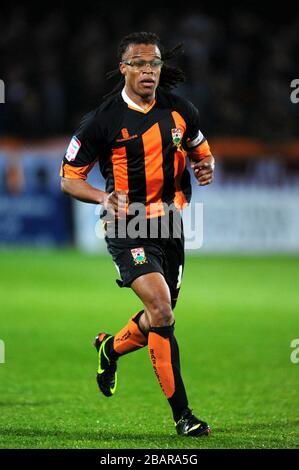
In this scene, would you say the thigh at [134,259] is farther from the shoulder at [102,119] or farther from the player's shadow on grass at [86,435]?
the player's shadow on grass at [86,435]

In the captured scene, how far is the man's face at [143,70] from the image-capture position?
19.2 feet

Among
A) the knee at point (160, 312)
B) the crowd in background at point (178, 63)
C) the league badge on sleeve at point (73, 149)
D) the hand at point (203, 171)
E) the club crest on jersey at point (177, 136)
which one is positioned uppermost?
the crowd in background at point (178, 63)

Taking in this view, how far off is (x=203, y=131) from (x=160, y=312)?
1347 centimetres

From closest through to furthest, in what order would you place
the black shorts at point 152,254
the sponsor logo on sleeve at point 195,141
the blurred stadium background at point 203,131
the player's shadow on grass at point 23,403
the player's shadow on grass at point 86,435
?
1. the player's shadow on grass at point 86,435
2. the black shorts at point 152,254
3. the sponsor logo on sleeve at point 195,141
4. the player's shadow on grass at point 23,403
5. the blurred stadium background at point 203,131

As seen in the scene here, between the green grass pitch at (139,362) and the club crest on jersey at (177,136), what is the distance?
1.79 metres

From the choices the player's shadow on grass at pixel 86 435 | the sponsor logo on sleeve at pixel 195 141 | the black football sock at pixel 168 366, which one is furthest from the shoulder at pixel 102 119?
the player's shadow on grass at pixel 86 435

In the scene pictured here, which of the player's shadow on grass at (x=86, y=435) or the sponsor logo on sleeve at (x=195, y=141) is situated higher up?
the sponsor logo on sleeve at (x=195, y=141)

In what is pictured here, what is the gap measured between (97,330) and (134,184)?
4329mm

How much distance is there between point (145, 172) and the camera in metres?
5.93

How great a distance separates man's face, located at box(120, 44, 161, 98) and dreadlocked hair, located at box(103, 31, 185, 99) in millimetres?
55

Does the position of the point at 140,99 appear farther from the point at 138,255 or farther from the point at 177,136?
the point at 138,255

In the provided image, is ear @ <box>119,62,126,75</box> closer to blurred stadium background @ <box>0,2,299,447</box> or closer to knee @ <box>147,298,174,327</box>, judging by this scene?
knee @ <box>147,298,174,327</box>

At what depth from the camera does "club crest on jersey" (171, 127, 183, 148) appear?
19.6 feet
